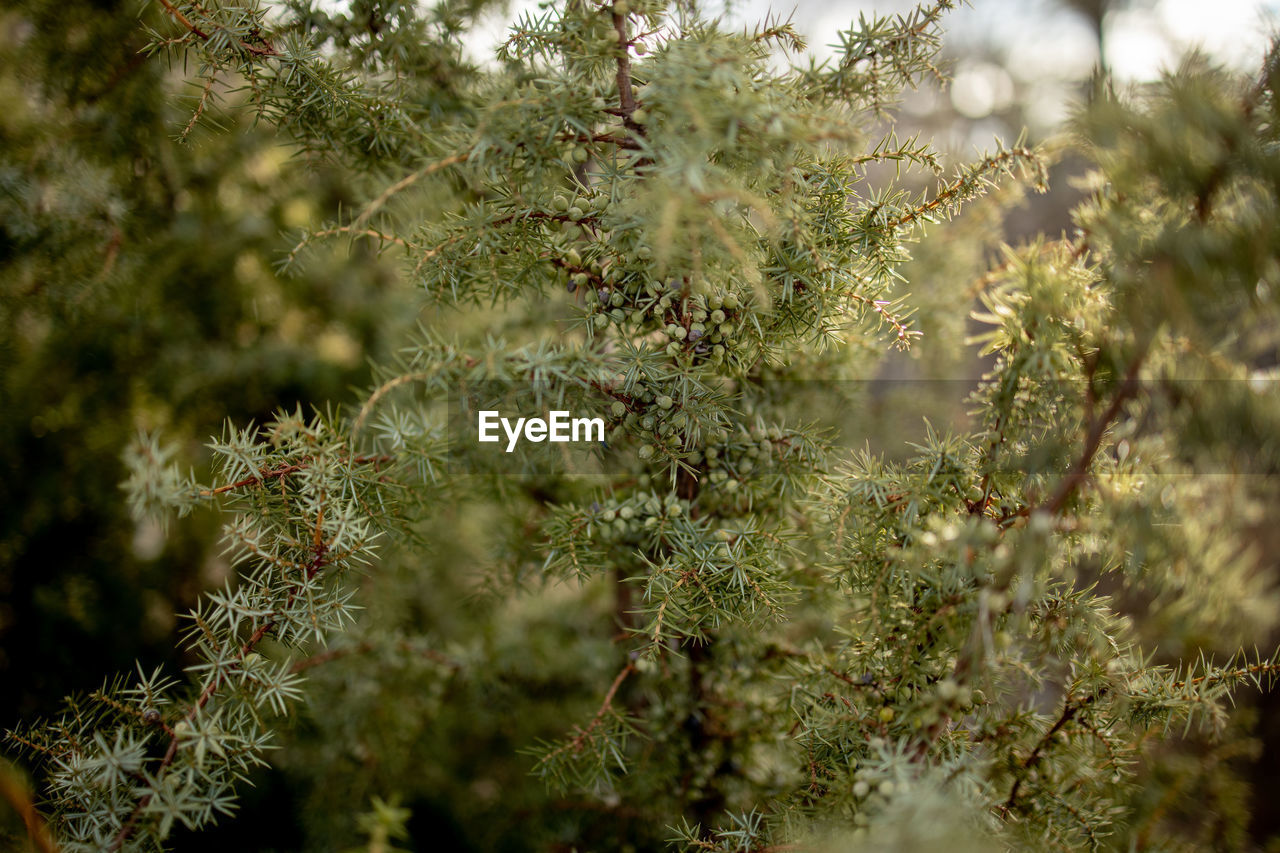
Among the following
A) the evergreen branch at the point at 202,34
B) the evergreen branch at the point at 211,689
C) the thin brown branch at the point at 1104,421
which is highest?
the evergreen branch at the point at 202,34

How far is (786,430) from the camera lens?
2.11 feet

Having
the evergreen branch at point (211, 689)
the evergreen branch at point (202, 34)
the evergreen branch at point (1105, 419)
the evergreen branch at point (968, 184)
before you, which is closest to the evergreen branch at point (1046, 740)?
the evergreen branch at point (1105, 419)

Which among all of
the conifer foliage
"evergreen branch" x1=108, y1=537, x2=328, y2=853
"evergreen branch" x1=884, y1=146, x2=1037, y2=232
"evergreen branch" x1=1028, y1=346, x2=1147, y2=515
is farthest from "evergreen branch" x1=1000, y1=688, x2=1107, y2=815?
"evergreen branch" x1=108, y1=537, x2=328, y2=853

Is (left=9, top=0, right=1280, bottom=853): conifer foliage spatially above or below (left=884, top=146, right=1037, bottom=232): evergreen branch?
below

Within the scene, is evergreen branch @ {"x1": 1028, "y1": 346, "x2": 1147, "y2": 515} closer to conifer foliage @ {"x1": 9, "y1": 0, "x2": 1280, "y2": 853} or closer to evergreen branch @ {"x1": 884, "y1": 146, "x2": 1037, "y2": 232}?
conifer foliage @ {"x1": 9, "y1": 0, "x2": 1280, "y2": 853}

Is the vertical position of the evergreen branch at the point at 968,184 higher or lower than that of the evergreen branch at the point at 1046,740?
higher

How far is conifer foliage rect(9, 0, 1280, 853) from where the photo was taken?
43 cm

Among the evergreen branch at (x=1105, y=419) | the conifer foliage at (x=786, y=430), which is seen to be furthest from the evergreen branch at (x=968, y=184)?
the evergreen branch at (x=1105, y=419)

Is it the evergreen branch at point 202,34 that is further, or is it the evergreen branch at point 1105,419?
the evergreen branch at point 202,34

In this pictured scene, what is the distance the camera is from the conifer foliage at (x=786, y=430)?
0.43 m

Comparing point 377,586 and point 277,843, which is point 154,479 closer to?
point 377,586

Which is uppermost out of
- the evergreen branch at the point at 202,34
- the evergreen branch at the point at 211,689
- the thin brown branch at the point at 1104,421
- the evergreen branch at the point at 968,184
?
the evergreen branch at the point at 202,34

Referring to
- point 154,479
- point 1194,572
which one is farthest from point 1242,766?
point 154,479

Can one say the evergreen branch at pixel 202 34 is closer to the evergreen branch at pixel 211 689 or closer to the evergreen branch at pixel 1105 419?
the evergreen branch at pixel 211 689
